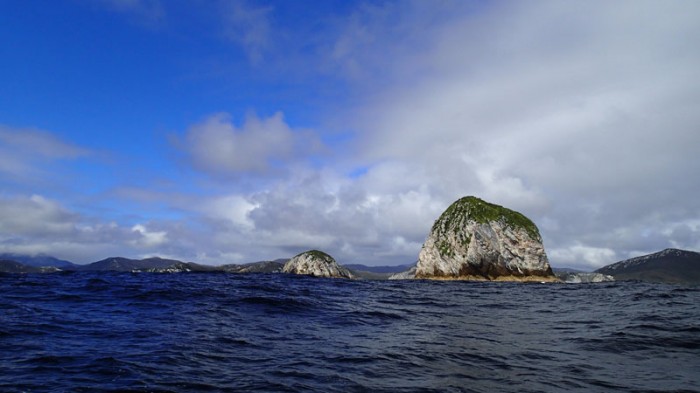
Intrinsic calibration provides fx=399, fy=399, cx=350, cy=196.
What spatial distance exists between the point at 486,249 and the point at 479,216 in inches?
402

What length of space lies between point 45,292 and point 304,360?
22.7 metres

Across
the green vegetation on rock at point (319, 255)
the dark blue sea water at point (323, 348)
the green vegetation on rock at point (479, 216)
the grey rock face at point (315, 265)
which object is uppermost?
the green vegetation on rock at point (479, 216)

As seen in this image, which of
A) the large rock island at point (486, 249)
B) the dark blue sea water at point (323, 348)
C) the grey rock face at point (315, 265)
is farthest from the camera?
the grey rock face at point (315, 265)

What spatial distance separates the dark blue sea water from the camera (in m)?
9.63

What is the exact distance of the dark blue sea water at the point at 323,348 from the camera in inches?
379

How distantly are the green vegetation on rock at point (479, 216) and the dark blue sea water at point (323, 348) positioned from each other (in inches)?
3292

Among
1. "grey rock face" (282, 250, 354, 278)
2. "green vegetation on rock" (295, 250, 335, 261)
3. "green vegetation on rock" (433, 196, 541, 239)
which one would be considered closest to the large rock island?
"green vegetation on rock" (433, 196, 541, 239)

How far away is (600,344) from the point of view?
1491cm

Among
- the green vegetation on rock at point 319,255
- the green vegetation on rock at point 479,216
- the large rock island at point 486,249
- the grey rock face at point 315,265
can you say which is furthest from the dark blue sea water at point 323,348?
the green vegetation on rock at point 319,255

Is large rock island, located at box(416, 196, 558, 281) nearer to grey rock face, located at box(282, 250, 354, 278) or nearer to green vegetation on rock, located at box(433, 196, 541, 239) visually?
green vegetation on rock, located at box(433, 196, 541, 239)

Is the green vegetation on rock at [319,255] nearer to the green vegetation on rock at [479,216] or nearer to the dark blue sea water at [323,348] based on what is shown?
the green vegetation on rock at [479,216]

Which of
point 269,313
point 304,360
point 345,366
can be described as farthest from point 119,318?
point 345,366

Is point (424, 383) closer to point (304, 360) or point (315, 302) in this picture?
point (304, 360)

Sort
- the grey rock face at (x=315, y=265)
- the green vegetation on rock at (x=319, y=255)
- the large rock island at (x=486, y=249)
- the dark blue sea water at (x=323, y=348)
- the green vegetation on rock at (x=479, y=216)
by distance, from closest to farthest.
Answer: the dark blue sea water at (x=323, y=348)
the large rock island at (x=486, y=249)
the green vegetation on rock at (x=479, y=216)
the grey rock face at (x=315, y=265)
the green vegetation on rock at (x=319, y=255)
